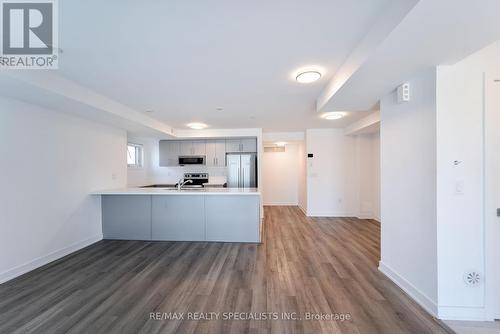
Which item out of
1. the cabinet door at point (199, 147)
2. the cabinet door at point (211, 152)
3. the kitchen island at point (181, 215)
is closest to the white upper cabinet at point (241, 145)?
the cabinet door at point (211, 152)

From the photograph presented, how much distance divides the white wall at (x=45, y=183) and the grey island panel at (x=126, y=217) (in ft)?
0.48

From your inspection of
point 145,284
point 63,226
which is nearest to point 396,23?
point 145,284

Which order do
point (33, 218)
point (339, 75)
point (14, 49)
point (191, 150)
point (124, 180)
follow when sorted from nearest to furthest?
1. point (14, 49)
2. point (339, 75)
3. point (33, 218)
4. point (124, 180)
5. point (191, 150)

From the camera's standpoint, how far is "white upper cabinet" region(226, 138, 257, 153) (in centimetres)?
555

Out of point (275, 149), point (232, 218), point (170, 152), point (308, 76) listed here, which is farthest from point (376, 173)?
point (170, 152)

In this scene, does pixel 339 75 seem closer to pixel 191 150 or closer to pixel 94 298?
pixel 94 298

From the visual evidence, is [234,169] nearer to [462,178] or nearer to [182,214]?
[182,214]

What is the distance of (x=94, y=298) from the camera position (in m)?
2.10

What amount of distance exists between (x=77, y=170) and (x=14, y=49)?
2154mm

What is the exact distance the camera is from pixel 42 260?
282 cm

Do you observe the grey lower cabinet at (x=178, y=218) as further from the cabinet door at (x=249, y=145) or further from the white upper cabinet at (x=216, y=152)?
the cabinet door at (x=249, y=145)

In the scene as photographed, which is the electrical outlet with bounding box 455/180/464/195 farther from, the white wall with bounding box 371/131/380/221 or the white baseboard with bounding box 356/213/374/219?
the white baseboard with bounding box 356/213/374/219

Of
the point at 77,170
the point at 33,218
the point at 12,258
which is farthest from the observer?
the point at 77,170

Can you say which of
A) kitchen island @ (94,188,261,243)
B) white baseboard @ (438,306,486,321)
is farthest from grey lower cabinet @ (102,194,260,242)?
white baseboard @ (438,306,486,321)
